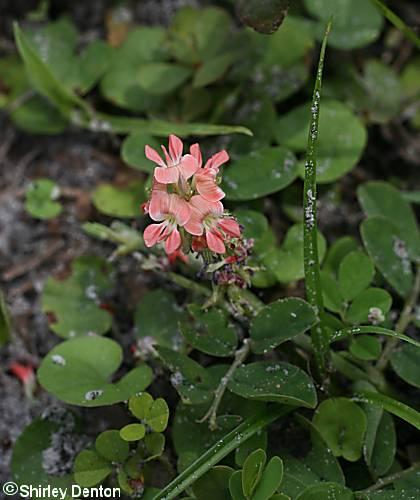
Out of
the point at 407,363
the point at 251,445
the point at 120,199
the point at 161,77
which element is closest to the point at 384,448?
the point at 407,363

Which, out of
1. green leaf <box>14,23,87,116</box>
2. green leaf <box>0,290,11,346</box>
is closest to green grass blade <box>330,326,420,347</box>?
green leaf <box>0,290,11,346</box>

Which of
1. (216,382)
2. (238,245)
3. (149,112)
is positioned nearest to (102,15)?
(149,112)

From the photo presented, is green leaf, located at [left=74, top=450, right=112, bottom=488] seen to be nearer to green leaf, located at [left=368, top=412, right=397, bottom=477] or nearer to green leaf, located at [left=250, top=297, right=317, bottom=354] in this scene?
green leaf, located at [left=250, top=297, right=317, bottom=354]

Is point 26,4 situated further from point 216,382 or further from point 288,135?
point 216,382

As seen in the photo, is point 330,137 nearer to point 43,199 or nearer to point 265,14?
point 265,14

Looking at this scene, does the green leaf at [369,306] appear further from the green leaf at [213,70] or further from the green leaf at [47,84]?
the green leaf at [47,84]

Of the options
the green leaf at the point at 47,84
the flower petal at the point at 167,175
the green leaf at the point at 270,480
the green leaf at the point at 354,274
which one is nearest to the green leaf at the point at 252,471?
the green leaf at the point at 270,480
